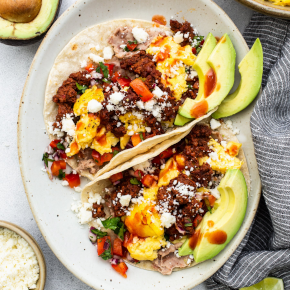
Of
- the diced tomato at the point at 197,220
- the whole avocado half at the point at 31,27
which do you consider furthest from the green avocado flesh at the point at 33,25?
the diced tomato at the point at 197,220

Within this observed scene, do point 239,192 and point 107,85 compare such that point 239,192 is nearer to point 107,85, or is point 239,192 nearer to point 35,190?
point 107,85

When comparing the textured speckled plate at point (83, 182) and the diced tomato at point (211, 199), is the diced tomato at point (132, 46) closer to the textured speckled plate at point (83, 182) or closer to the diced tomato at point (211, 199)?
the textured speckled plate at point (83, 182)

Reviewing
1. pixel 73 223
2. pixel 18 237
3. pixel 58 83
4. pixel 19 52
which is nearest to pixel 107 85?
pixel 58 83

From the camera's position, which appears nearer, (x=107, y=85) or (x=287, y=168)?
(x=287, y=168)

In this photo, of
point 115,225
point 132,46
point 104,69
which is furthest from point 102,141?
point 132,46

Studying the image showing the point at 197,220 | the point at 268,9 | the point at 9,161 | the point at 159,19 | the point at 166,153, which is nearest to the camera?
the point at 268,9

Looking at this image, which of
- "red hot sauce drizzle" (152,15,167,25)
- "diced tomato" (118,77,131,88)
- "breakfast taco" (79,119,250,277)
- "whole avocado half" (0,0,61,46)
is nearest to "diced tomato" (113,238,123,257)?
"breakfast taco" (79,119,250,277)

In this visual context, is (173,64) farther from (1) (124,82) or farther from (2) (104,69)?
(2) (104,69)

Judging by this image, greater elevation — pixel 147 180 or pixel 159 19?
pixel 159 19
